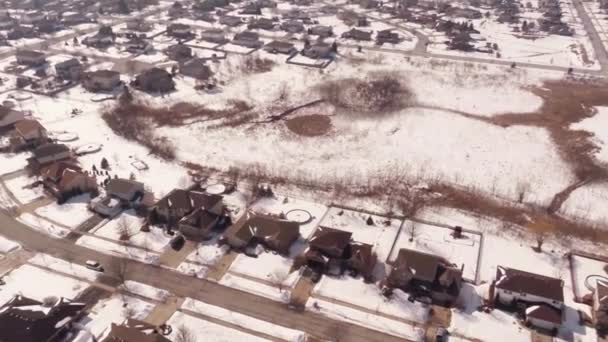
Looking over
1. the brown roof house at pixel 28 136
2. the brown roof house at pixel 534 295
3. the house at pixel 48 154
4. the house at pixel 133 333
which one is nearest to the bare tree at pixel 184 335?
the house at pixel 133 333

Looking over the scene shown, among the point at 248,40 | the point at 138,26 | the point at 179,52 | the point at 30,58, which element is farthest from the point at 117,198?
the point at 138,26

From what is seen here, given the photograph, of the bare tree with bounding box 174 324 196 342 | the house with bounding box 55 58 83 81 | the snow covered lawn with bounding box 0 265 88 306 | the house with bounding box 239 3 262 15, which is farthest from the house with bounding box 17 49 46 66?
the bare tree with bounding box 174 324 196 342

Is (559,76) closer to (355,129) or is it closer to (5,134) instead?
(355,129)

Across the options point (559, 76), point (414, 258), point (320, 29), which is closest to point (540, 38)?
point (559, 76)

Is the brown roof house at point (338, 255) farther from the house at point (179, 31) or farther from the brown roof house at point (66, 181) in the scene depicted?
the house at point (179, 31)

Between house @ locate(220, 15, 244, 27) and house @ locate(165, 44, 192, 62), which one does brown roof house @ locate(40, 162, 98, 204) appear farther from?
house @ locate(220, 15, 244, 27)

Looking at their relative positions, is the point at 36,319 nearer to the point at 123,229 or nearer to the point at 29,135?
the point at 123,229
